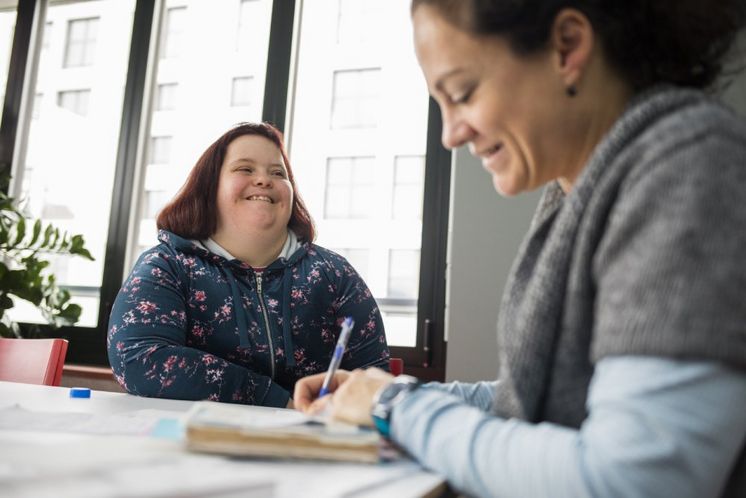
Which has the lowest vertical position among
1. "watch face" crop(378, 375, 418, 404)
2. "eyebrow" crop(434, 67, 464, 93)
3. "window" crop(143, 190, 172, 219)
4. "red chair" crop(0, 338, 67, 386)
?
"red chair" crop(0, 338, 67, 386)

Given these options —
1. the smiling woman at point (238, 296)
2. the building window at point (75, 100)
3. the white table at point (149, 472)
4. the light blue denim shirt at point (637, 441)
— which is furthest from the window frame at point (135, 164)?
the light blue denim shirt at point (637, 441)

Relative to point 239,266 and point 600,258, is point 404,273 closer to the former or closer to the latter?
point 239,266

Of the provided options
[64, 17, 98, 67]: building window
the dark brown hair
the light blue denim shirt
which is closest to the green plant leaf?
[64, 17, 98, 67]: building window

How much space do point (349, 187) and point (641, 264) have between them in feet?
8.51

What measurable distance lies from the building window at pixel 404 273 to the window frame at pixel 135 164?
0.07 meters

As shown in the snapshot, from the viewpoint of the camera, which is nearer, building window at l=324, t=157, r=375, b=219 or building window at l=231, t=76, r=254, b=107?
building window at l=324, t=157, r=375, b=219

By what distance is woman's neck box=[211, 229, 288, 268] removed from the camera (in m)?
1.87

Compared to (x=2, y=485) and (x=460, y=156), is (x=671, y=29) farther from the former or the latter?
(x=460, y=156)

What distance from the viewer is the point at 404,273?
294 cm

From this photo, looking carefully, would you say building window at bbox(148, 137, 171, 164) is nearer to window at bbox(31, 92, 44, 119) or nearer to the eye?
window at bbox(31, 92, 44, 119)

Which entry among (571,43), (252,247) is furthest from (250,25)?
(571,43)

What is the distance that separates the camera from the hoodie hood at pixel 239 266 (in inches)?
67.4

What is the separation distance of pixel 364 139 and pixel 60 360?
71.3 inches

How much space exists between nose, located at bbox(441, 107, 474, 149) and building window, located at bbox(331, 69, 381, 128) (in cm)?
229
